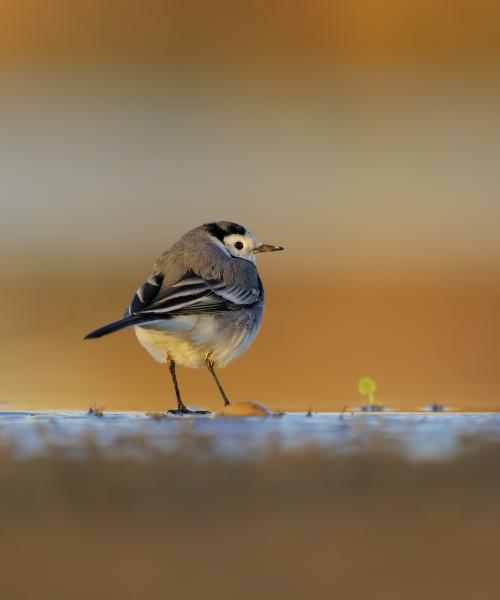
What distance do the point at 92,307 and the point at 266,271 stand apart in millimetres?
3982

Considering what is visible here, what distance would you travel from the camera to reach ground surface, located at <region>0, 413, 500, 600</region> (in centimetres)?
254

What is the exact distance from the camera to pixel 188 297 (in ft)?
20.5

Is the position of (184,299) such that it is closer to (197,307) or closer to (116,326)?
(197,307)

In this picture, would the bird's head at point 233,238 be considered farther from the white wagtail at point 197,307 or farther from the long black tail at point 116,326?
the long black tail at point 116,326

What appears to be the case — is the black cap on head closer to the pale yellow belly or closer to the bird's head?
the bird's head

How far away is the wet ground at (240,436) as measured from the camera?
358 centimetres

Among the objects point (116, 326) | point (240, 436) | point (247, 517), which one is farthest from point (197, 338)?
point (247, 517)

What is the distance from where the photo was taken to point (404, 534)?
9.11ft

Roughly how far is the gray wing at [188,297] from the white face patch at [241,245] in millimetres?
619

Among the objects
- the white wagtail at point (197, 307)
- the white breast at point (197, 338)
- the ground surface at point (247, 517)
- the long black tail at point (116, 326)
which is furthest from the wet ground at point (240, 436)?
the white breast at point (197, 338)

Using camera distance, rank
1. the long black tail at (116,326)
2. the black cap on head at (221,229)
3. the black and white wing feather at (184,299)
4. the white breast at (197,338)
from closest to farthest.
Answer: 1. the long black tail at (116,326)
2. the black and white wing feather at (184,299)
3. the white breast at (197,338)
4. the black cap on head at (221,229)

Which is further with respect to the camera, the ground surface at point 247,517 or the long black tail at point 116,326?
the long black tail at point 116,326

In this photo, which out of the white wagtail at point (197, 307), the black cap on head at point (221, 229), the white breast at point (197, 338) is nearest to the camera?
the white wagtail at point (197, 307)

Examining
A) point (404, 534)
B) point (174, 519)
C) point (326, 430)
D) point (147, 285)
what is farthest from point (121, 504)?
point (147, 285)
